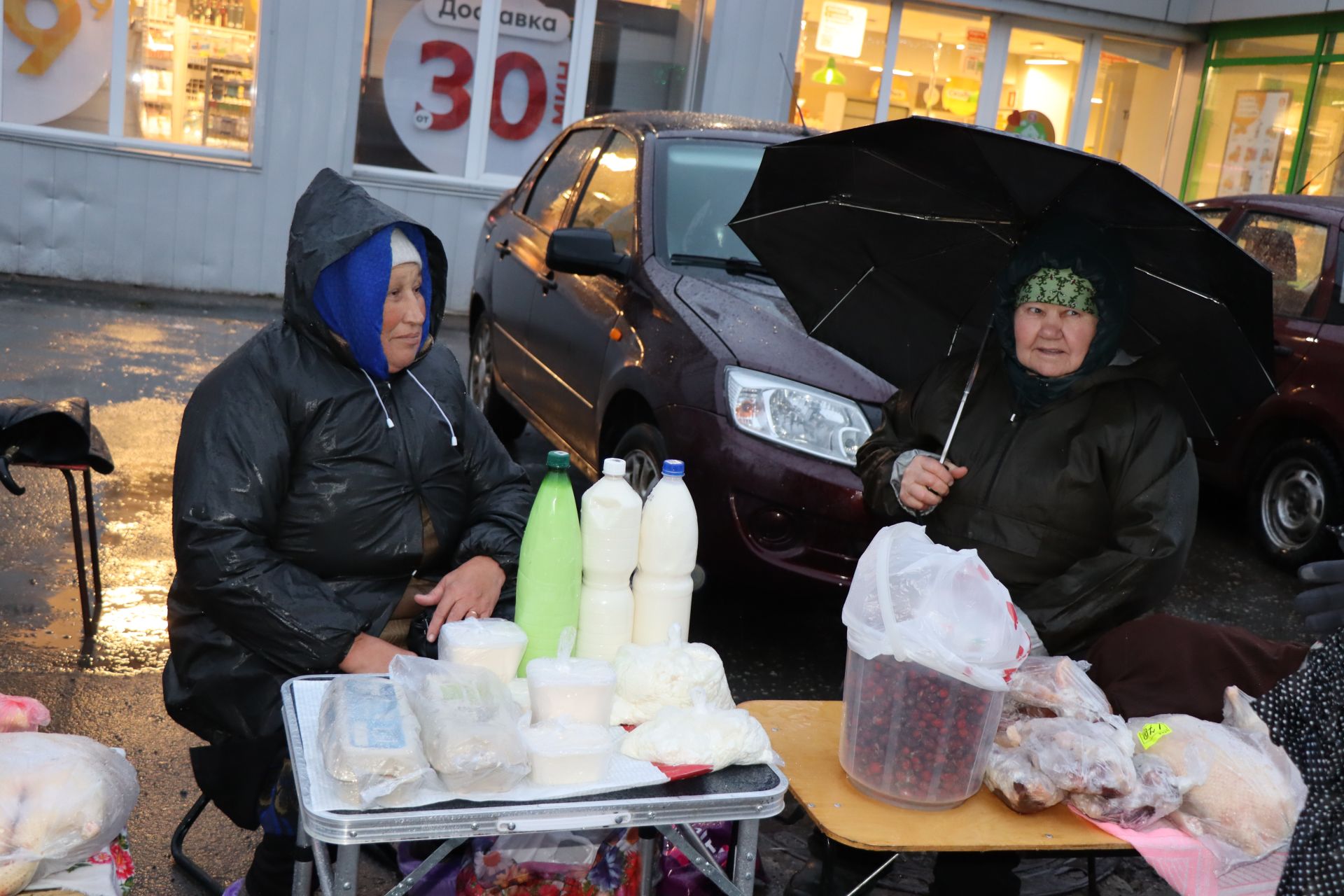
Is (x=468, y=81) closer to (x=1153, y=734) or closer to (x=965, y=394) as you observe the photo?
(x=965, y=394)

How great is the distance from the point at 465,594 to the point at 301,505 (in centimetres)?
41

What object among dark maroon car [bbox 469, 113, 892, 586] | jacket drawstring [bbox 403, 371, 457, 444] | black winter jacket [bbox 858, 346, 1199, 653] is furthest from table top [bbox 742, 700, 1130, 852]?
dark maroon car [bbox 469, 113, 892, 586]

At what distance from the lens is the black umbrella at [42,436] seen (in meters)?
4.28

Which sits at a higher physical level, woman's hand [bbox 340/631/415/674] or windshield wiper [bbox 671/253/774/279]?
windshield wiper [bbox 671/253/774/279]

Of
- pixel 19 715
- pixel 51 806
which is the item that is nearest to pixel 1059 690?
pixel 51 806

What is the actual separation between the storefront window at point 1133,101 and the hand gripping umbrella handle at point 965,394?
12.4m

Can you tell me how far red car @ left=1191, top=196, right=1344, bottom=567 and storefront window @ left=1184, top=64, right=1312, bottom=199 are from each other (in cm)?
701

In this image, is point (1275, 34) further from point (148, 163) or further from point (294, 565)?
point (294, 565)

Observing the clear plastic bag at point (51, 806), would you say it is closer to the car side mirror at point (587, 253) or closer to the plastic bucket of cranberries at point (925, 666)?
the plastic bucket of cranberries at point (925, 666)

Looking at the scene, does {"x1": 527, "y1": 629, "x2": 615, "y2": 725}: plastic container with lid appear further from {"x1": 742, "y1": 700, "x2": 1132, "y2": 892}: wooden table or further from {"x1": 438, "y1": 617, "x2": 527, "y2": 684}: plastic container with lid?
{"x1": 742, "y1": 700, "x2": 1132, "y2": 892}: wooden table

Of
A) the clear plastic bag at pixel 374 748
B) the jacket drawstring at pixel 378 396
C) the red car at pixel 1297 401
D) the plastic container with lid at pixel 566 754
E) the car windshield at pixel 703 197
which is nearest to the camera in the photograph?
the clear plastic bag at pixel 374 748

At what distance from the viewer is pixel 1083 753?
2.33 meters

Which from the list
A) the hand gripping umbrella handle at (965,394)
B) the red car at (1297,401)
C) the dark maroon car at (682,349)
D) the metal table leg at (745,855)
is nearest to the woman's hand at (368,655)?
the metal table leg at (745,855)

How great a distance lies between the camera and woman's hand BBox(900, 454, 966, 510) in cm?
303
